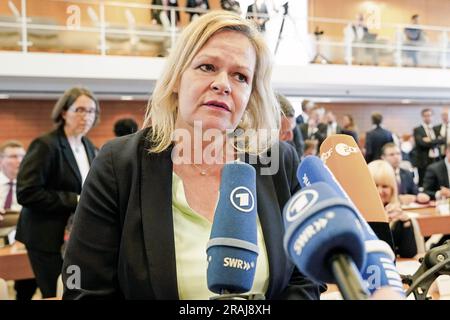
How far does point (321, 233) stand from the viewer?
48cm

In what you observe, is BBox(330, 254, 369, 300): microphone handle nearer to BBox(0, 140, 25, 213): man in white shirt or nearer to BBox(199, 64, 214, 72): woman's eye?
BBox(199, 64, 214, 72): woman's eye

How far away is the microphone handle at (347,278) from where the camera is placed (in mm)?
452

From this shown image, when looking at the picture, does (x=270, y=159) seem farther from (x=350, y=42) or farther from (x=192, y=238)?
(x=350, y=42)

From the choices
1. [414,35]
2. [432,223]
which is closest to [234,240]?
[432,223]

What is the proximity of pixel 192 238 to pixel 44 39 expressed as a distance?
6222mm

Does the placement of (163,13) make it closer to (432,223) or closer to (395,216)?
(432,223)

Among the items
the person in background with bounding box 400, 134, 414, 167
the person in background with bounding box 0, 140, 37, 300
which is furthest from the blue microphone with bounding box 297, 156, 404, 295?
the person in background with bounding box 400, 134, 414, 167

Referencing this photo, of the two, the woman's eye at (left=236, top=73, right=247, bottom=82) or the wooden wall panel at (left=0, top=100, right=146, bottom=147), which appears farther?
the wooden wall panel at (left=0, top=100, right=146, bottom=147)

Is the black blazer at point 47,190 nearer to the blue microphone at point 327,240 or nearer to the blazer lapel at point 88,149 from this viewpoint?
the blazer lapel at point 88,149

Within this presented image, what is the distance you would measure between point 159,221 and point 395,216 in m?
1.96

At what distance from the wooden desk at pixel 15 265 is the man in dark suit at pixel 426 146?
14.3 feet

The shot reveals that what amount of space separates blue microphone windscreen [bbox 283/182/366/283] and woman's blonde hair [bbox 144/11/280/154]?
20.7 inches

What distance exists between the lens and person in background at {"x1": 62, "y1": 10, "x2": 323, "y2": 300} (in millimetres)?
882
